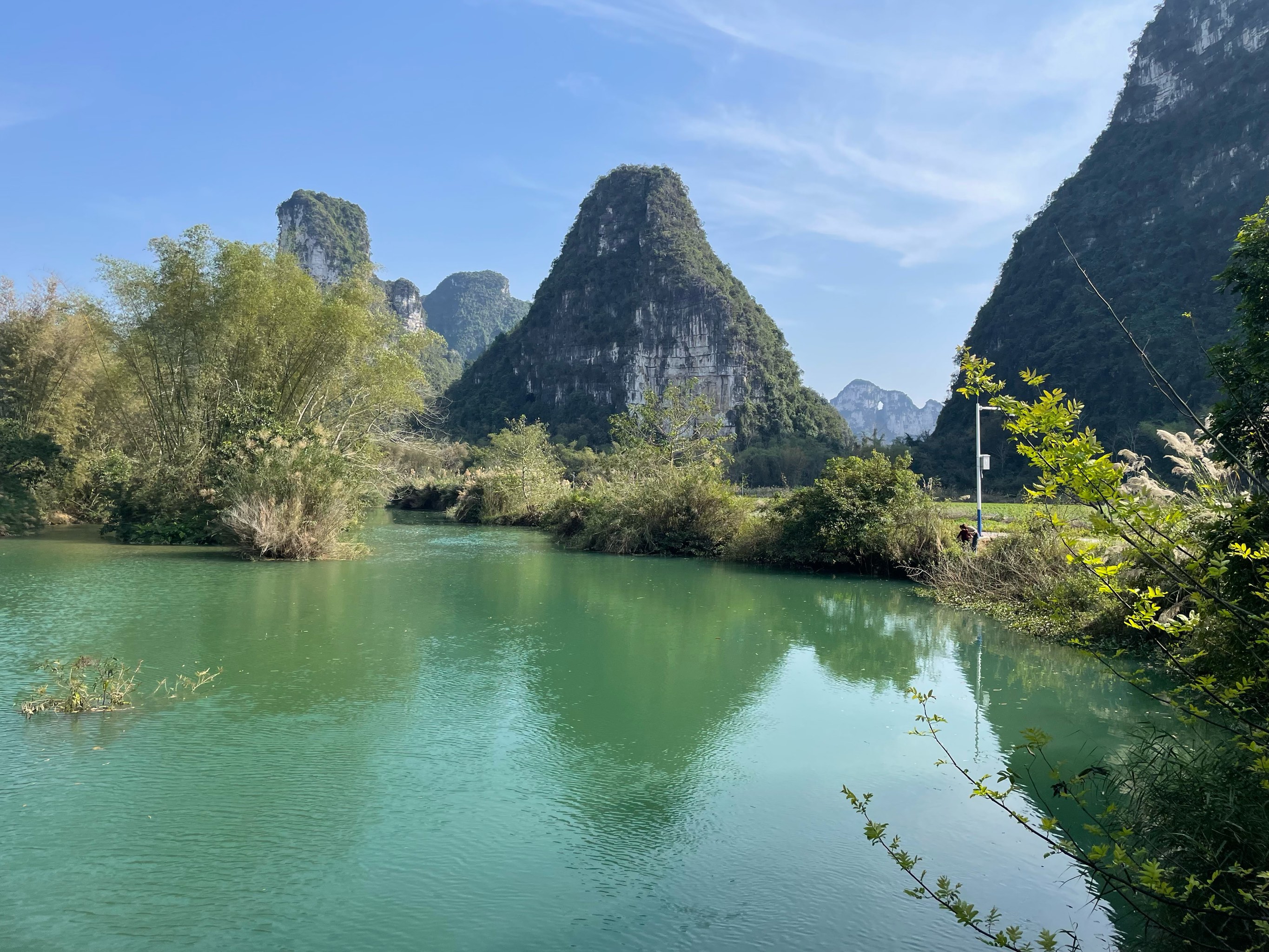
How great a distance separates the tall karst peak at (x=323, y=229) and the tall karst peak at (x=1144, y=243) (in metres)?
75.8

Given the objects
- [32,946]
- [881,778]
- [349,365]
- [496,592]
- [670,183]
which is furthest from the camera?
[670,183]

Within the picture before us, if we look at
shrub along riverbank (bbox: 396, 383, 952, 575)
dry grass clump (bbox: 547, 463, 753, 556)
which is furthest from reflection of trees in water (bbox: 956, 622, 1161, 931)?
dry grass clump (bbox: 547, 463, 753, 556)

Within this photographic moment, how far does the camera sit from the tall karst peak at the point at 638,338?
88.2 m

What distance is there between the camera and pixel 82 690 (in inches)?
278

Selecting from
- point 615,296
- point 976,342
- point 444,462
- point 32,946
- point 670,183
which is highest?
point 670,183

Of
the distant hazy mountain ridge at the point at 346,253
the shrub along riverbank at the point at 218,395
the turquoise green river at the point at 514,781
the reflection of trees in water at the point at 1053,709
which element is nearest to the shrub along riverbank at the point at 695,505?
the turquoise green river at the point at 514,781

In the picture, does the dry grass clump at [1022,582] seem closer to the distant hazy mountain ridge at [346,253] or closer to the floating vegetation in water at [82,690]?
the floating vegetation in water at [82,690]

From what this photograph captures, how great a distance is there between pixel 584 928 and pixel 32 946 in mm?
2456

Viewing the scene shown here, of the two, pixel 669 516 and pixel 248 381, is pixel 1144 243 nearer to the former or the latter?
pixel 669 516

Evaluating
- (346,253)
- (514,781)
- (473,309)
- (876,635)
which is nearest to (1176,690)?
(514,781)

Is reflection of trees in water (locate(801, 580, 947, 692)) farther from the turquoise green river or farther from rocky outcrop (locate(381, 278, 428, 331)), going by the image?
rocky outcrop (locate(381, 278, 428, 331))

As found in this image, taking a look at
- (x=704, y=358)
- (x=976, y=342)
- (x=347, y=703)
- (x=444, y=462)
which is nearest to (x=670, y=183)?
(x=704, y=358)

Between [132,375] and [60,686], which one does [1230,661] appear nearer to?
[60,686]

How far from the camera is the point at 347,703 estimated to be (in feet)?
25.3
